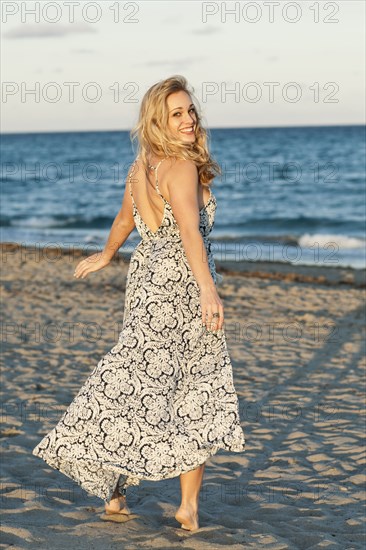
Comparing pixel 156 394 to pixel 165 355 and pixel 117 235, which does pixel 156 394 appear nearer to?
pixel 165 355

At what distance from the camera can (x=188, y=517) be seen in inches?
152

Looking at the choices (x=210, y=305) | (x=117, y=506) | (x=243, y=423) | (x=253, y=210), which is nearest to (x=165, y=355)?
(x=210, y=305)

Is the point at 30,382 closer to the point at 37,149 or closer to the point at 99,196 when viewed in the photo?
the point at 99,196

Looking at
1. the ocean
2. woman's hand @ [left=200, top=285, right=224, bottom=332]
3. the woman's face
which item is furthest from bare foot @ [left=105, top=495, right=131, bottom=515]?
the ocean

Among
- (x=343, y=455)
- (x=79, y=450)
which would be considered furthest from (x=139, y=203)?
(x=343, y=455)

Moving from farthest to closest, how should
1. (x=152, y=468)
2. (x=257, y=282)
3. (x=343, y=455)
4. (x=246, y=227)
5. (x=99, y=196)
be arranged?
(x=99, y=196), (x=246, y=227), (x=257, y=282), (x=343, y=455), (x=152, y=468)

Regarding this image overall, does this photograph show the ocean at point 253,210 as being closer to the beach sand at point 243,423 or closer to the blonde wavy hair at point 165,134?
the beach sand at point 243,423

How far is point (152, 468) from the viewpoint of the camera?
3.57 metres

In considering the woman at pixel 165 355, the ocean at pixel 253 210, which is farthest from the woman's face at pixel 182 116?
the ocean at pixel 253 210

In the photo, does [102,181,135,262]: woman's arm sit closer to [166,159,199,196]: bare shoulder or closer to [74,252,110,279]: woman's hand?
[74,252,110,279]: woman's hand

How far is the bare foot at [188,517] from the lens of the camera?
12.7 feet

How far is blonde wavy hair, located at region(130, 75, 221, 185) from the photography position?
363 centimetres

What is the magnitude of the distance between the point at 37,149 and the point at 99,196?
1622 inches

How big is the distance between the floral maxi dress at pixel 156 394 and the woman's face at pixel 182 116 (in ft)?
0.60
